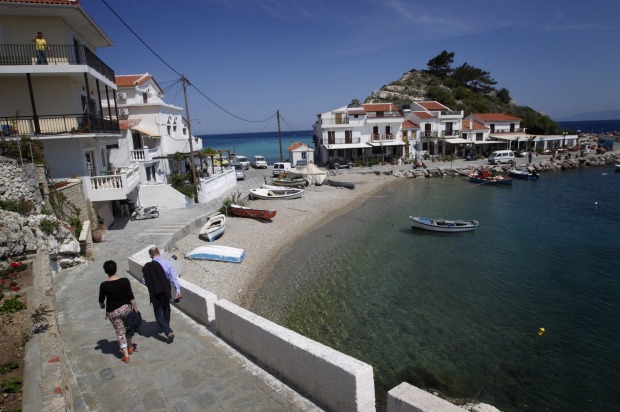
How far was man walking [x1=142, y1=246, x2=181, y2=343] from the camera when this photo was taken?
7.17 metres

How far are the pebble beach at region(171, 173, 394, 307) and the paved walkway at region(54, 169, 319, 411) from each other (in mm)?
5861

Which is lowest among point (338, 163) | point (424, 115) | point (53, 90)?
point (338, 163)

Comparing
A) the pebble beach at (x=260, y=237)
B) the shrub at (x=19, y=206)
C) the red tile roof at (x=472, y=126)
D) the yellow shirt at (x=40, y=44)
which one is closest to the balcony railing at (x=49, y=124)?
the yellow shirt at (x=40, y=44)

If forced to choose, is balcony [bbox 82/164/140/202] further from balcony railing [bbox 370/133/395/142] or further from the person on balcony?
balcony railing [bbox 370/133/395/142]

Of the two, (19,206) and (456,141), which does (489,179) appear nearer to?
(456,141)

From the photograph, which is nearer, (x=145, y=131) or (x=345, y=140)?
(x=145, y=131)

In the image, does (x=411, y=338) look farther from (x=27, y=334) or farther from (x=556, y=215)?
(x=556, y=215)

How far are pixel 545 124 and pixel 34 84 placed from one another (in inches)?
3252

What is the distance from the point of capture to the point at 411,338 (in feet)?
41.4

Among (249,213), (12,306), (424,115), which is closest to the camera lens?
(12,306)

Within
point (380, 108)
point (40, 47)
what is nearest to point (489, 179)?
point (380, 108)

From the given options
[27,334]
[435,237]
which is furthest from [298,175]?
[27,334]

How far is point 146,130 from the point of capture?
33031mm

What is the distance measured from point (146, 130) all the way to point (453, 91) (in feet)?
263
